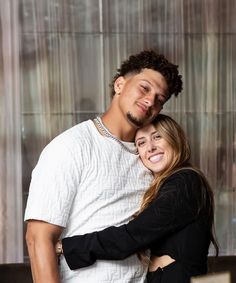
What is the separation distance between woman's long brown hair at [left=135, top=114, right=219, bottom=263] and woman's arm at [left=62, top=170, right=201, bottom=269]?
2.2 inches

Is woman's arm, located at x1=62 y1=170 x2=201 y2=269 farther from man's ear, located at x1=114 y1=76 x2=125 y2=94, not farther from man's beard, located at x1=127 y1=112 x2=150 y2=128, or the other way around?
man's ear, located at x1=114 y1=76 x2=125 y2=94

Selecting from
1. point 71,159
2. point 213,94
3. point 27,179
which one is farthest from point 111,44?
point 71,159

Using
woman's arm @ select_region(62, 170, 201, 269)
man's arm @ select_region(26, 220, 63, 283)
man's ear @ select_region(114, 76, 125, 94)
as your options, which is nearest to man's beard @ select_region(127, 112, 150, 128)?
man's ear @ select_region(114, 76, 125, 94)

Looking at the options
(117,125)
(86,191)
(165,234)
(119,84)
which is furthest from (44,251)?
(119,84)

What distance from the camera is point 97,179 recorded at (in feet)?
5.66

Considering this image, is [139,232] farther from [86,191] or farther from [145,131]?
[145,131]

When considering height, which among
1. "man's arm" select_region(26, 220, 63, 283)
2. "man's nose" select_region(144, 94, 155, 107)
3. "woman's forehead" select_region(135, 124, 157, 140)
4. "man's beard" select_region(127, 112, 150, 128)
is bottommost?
"man's arm" select_region(26, 220, 63, 283)

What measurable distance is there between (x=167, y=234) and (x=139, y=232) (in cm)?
8

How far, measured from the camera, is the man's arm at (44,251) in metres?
1.65

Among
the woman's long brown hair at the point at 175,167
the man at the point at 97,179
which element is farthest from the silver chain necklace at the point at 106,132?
the woman's long brown hair at the point at 175,167

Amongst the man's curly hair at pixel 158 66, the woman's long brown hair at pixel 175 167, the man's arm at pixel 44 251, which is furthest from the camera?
the man's curly hair at pixel 158 66

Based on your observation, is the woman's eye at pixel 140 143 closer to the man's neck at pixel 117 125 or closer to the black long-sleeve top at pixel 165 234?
the man's neck at pixel 117 125

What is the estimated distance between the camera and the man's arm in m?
1.65

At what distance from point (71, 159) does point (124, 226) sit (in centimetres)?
23
